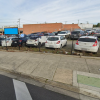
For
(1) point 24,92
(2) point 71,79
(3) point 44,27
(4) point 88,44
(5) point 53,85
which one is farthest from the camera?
(3) point 44,27

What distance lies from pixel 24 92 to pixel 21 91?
15 centimetres

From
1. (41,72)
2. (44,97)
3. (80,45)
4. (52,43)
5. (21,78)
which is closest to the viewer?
(44,97)

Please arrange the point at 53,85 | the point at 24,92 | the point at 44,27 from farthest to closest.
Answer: the point at 44,27
the point at 53,85
the point at 24,92

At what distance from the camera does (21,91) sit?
3375 millimetres

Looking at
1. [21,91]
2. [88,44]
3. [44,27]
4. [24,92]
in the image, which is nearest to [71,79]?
[24,92]

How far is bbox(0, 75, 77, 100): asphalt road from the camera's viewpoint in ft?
9.88

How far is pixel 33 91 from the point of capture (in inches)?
132

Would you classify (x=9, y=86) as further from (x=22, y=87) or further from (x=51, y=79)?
(x=51, y=79)

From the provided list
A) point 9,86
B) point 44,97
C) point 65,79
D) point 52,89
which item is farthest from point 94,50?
point 9,86

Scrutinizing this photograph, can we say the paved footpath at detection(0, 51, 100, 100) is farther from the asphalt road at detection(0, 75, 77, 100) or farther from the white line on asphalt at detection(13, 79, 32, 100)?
the white line on asphalt at detection(13, 79, 32, 100)

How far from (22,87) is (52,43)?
6048 millimetres

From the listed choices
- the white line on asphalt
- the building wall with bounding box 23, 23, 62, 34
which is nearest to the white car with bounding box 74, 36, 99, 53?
the white line on asphalt

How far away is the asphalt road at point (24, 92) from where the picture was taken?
3.01 meters

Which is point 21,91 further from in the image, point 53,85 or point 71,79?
point 71,79
